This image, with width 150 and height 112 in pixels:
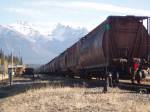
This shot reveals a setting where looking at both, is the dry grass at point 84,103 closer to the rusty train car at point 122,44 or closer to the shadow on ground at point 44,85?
the shadow on ground at point 44,85

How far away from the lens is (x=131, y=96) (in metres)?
18.5

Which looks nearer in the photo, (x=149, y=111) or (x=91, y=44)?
(x=149, y=111)

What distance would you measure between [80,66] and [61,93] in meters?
18.2

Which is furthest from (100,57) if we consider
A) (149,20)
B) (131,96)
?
(131,96)

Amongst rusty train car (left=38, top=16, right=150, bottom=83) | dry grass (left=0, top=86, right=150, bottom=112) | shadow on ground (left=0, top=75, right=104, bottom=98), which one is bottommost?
dry grass (left=0, top=86, right=150, bottom=112)

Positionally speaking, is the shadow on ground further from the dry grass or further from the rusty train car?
the dry grass

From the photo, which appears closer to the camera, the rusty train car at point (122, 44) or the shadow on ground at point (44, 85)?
the rusty train car at point (122, 44)

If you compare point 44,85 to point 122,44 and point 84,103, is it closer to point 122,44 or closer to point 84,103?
point 122,44

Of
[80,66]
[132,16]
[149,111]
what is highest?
[132,16]

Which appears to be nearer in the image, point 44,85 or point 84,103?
point 84,103

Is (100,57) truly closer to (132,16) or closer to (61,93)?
(132,16)

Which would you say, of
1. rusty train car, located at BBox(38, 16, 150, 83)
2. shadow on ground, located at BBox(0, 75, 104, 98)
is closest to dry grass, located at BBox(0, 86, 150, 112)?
shadow on ground, located at BBox(0, 75, 104, 98)

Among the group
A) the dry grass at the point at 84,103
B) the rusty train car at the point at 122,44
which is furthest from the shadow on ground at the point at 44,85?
the dry grass at the point at 84,103

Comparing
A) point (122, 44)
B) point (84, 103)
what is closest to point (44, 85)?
point (122, 44)
